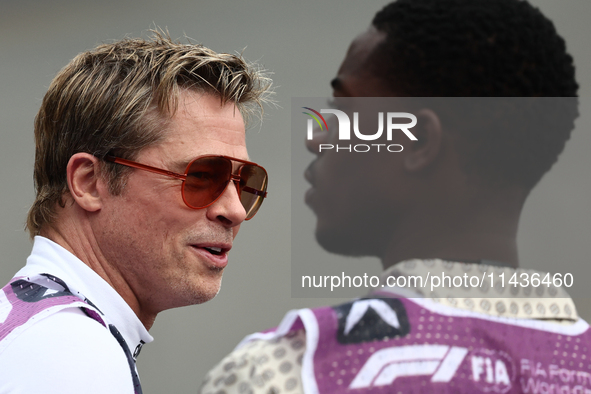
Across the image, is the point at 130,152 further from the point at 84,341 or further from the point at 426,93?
the point at 426,93

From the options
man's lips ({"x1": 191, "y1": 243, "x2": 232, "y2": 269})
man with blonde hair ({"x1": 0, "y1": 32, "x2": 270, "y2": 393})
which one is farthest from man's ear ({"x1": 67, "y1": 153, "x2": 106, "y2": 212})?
man's lips ({"x1": 191, "y1": 243, "x2": 232, "y2": 269})

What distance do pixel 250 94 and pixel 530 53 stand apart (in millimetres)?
1318

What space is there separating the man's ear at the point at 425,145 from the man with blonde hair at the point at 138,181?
1.00 m

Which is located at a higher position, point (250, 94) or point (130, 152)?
point (250, 94)

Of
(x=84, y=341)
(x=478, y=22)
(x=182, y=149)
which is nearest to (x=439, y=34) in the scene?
(x=478, y=22)

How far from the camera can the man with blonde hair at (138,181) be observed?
1.70 m

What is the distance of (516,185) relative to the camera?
2.81ft

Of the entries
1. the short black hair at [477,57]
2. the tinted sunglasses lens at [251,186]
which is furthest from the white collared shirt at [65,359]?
the short black hair at [477,57]

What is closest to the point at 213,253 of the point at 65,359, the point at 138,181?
the point at 138,181

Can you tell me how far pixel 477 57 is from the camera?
0.82 metres

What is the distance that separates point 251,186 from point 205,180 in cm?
22

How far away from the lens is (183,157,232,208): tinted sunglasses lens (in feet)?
5.62

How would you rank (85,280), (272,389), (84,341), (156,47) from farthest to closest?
(156,47), (85,280), (84,341), (272,389)

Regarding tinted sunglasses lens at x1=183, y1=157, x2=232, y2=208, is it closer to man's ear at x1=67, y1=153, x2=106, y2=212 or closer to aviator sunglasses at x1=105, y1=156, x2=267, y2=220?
aviator sunglasses at x1=105, y1=156, x2=267, y2=220
